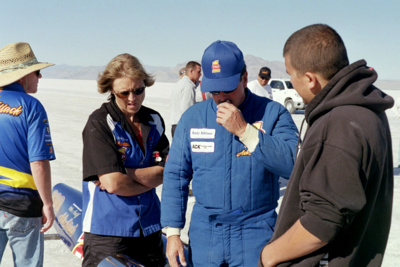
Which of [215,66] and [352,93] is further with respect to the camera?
[215,66]

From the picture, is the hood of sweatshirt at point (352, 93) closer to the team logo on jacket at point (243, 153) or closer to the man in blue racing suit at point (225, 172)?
the man in blue racing suit at point (225, 172)

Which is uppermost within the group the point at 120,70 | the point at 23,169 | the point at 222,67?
the point at 222,67

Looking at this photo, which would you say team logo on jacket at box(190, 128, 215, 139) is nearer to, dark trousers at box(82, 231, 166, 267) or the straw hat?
dark trousers at box(82, 231, 166, 267)

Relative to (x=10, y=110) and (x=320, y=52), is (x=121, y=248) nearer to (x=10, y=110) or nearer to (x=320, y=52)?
(x=10, y=110)

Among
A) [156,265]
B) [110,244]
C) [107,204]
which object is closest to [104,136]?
[107,204]

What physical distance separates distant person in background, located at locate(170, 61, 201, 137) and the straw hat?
4.05 meters

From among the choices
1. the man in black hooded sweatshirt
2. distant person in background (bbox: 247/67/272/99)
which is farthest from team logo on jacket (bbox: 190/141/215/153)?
distant person in background (bbox: 247/67/272/99)

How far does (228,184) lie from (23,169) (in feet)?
5.04

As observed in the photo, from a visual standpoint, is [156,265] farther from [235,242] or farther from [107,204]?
[235,242]

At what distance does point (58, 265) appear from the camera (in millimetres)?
5105

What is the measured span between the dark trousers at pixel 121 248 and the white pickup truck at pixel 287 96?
19984 mm

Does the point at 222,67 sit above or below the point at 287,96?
above

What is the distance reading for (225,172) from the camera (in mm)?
2629

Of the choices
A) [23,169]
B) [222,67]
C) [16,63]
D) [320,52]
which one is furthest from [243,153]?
[16,63]
